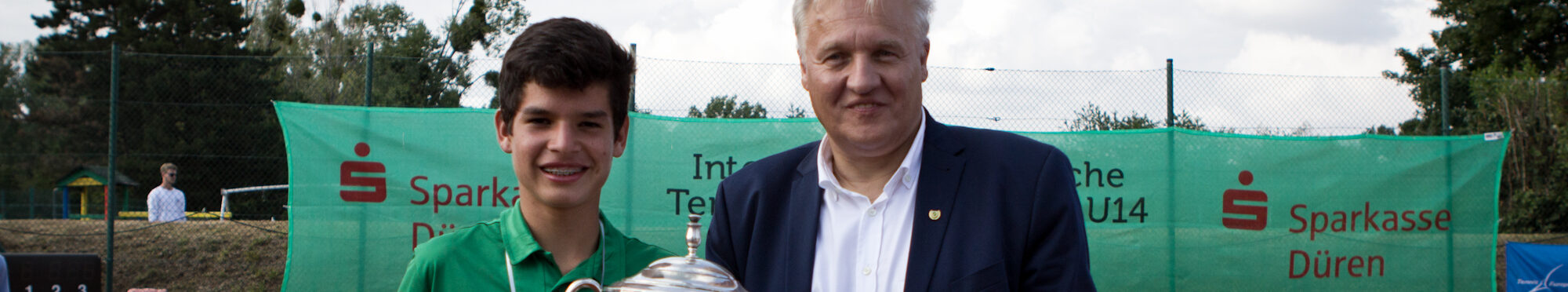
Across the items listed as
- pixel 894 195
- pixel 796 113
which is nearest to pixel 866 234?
pixel 894 195

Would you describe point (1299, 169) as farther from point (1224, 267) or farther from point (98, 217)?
point (98, 217)

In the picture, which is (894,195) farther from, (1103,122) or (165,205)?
(165,205)

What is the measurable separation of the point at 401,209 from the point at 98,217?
24.7ft

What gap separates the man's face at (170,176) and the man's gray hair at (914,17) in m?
9.55

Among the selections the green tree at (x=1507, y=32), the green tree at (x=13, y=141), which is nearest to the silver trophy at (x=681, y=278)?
the green tree at (x=13, y=141)

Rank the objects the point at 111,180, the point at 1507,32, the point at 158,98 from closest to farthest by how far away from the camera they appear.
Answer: the point at 111,180
the point at 158,98
the point at 1507,32

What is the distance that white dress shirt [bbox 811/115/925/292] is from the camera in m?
1.81

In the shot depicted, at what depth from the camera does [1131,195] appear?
21.5 feet

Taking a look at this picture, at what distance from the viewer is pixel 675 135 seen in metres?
6.39

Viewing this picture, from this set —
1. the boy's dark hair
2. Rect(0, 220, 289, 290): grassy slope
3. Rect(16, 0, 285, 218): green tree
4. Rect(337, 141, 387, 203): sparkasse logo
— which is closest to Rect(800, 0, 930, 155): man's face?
the boy's dark hair

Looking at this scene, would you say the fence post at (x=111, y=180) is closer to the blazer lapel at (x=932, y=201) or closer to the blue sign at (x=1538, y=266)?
the blazer lapel at (x=932, y=201)

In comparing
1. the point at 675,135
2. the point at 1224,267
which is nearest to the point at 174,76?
the point at 675,135

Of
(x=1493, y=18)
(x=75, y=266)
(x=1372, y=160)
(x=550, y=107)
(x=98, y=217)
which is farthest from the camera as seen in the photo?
(x=1493, y=18)

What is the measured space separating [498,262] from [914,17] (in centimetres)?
88
